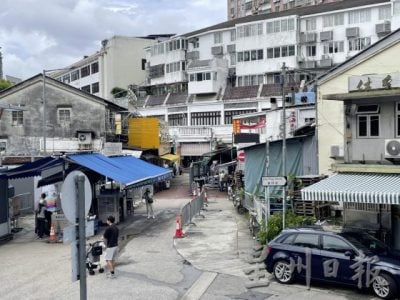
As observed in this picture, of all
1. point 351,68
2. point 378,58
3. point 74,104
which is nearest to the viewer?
point 378,58

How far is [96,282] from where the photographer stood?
13758 mm

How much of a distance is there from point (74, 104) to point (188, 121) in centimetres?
2320

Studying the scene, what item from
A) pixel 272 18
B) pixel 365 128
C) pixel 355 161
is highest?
pixel 272 18

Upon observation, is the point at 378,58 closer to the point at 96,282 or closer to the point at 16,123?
the point at 96,282

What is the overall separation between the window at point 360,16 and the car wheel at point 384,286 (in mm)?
49987

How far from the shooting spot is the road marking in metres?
12.5

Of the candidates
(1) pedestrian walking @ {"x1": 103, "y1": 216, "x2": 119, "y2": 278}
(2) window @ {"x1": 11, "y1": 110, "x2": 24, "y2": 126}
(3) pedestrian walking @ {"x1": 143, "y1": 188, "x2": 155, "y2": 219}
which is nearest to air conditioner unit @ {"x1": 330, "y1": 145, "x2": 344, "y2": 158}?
(3) pedestrian walking @ {"x1": 143, "y1": 188, "x2": 155, "y2": 219}

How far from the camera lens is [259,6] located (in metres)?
95.1

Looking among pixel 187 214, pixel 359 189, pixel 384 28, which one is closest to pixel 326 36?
pixel 384 28

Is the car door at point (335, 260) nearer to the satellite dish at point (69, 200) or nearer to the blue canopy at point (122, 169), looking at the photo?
the satellite dish at point (69, 200)

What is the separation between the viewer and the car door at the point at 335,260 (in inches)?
487

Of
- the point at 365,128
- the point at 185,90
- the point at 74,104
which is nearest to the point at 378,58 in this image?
the point at 365,128

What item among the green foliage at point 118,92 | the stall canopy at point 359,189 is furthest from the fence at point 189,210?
the green foliage at point 118,92

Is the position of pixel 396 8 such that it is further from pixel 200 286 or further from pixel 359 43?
pixel 200 286
